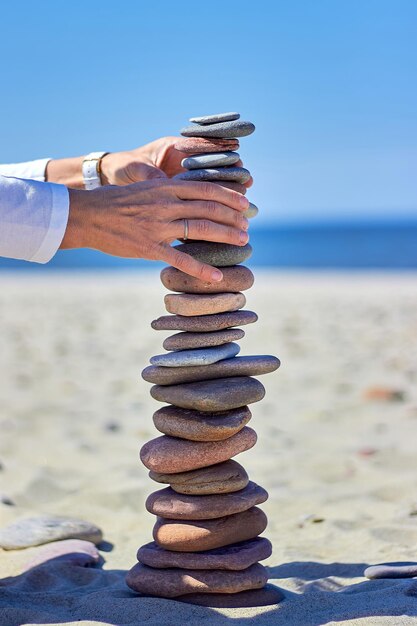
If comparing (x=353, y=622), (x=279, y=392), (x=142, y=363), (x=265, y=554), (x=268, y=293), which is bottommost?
(x=353, y=622)

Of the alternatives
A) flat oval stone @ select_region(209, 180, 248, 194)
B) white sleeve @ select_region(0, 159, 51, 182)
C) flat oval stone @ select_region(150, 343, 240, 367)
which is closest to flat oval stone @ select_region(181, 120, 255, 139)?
flat oval stone @ select_region(209, 180, 248, 194)

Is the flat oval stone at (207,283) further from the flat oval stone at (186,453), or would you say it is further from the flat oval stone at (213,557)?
the flat oval stone at (213,557)

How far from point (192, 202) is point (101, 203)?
25 cm

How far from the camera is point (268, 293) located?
13.7 metres

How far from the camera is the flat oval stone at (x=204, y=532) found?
8.24ft

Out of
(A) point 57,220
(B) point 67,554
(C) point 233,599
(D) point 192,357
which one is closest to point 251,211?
(D) point 192,357

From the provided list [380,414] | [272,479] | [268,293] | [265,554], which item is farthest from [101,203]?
[268,293]

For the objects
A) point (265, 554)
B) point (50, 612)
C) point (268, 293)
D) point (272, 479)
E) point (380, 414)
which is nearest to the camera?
point (50, 612)

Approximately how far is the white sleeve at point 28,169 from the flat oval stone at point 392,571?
1.87 meters

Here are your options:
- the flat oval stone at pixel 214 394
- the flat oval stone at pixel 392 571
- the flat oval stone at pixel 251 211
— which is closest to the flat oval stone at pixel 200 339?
the flat oval stone at pixel 214 394

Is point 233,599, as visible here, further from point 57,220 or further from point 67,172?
point 67,172

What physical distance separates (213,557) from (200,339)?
0.65 metres

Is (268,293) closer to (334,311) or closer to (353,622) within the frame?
(334,311)

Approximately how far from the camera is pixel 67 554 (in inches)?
119
